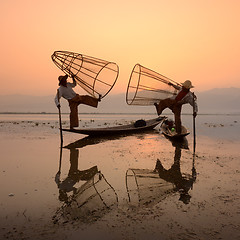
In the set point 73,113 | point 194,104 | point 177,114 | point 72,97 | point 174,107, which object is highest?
point 72,97

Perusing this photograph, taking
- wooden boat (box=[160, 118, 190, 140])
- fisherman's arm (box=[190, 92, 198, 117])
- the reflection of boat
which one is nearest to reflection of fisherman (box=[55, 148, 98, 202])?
the reflection of boat

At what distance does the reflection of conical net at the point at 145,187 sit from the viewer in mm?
4836

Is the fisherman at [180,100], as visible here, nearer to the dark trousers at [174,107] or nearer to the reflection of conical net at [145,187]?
the dark trousers at [174,107]

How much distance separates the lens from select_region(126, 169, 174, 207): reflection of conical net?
4836 millimetres

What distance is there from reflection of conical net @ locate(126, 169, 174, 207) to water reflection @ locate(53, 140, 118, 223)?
17.7 inches

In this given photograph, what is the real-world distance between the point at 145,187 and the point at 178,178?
125 cm

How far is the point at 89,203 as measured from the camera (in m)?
4.66

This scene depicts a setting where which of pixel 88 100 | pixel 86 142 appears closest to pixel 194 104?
pixel 88 100

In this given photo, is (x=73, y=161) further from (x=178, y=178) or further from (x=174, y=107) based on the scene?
Result: (x=174, y=107)

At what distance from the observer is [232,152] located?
409 inches

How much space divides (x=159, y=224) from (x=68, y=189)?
8.46 ft

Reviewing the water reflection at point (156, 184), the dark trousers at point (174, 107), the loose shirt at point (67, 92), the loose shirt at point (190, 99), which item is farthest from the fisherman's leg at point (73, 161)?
the loose shirt at point (190, 99)

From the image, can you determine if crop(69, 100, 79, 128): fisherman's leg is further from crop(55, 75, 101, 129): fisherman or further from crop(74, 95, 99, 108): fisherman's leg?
crop(74, 95, 99, 108): fisherman's leg

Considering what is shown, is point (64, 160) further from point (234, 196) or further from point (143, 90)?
point (143, 90)
